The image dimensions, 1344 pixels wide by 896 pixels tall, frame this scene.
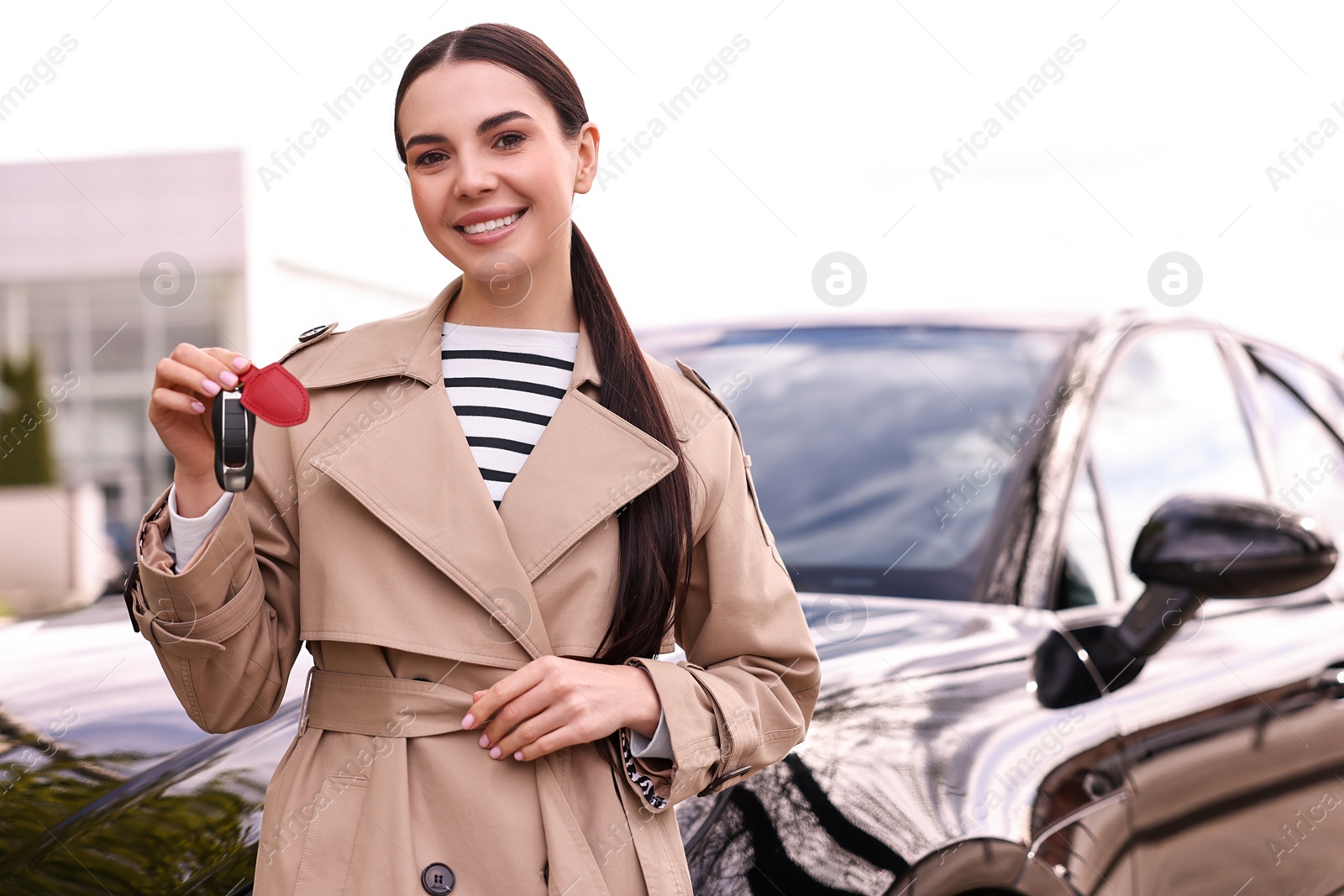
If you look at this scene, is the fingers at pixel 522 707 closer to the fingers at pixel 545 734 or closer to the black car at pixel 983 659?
the fingers at pixel 545 734

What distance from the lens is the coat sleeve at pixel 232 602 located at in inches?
56.5

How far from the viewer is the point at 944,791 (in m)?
2.05

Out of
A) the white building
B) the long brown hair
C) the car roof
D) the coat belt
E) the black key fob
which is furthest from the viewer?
the white building

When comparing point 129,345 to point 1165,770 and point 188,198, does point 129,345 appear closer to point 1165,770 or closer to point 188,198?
point 188,198

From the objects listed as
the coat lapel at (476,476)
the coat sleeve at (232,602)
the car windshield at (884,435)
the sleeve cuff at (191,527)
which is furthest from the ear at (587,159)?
the car windshield at (884,435)

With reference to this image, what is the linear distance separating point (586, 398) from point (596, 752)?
42 centimetres

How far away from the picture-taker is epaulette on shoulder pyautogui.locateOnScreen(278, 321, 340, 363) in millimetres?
1708

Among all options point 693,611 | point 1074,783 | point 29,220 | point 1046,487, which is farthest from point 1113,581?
A: point 29,220

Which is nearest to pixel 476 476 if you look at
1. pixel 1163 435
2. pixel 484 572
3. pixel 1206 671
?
pixel 484 572

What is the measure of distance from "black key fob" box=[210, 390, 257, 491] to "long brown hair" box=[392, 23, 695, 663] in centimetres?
45

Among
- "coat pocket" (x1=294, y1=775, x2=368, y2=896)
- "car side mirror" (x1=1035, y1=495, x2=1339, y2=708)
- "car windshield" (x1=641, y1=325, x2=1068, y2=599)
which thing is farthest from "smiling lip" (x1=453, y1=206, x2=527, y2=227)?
"car side mirror" (x1=1035, y1=495, x2=1339, y2=708)

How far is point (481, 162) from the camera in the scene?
1609mm

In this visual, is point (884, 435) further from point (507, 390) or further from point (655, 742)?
point (655, 742)

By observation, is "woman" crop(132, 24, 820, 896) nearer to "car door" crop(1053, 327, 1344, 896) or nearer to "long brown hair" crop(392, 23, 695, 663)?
"long brown hair" crop(392, 23, 695, 663)
